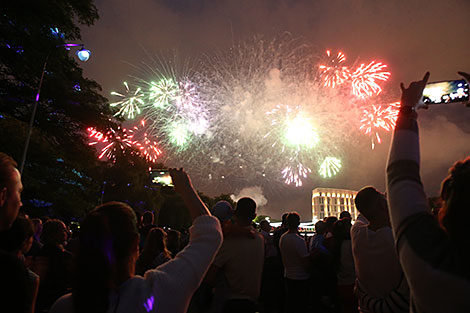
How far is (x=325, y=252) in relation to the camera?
636 centimetres

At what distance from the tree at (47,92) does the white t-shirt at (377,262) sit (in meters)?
14.9

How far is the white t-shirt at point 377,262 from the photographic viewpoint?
2637 millimetres

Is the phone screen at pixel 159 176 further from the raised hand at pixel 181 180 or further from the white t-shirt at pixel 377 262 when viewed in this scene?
the white t-shirt at pixel 377 262

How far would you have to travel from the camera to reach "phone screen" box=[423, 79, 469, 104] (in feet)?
11.4

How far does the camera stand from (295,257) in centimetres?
578

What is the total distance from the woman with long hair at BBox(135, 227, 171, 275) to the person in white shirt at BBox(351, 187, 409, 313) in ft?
9.31

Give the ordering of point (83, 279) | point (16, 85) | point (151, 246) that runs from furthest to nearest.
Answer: point (16, 85)
point (151, 246)
point (83, 279)

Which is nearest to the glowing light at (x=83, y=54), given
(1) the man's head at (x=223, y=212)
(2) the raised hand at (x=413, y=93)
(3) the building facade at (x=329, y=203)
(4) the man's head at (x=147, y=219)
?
(4) the man's head at (x=147, y=219)

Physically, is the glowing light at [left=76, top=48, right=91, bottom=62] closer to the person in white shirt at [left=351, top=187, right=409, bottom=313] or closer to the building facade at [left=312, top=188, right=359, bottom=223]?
the person in white shirt at [left=351, top=187, right=409, bottom=313]

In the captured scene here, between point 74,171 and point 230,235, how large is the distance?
20.8 meters

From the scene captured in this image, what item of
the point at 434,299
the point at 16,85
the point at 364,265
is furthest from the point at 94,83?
the point at 434,299

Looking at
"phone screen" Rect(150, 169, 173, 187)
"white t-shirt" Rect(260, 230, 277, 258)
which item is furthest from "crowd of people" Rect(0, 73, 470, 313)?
"white t-shirt" Rect(260, 230, 277, 258)

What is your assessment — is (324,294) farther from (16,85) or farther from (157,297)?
(16,85)

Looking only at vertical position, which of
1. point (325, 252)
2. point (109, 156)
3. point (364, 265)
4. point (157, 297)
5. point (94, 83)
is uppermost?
point (94, 83)
